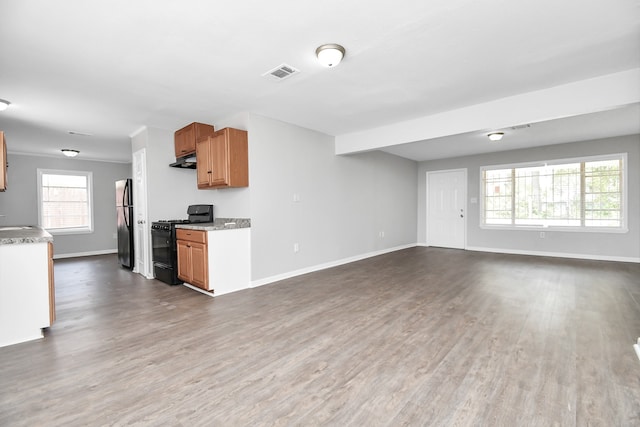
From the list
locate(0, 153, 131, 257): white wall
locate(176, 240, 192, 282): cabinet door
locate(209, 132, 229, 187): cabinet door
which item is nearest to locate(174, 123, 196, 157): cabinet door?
locate(209, 132, 229, 187): cabinet door

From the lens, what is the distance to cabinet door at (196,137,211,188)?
4238mm

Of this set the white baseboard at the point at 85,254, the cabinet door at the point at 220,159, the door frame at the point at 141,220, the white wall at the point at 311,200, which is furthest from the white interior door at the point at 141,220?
the white baseboard at the point at 85,254

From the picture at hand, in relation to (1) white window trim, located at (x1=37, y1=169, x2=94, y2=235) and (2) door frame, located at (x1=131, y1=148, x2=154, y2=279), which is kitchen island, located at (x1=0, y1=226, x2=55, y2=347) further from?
(1) white window trim, located at (x1=37, y1=169, x2=94, y2=235)

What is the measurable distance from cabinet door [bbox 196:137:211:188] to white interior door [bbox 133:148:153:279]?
3.43 ft

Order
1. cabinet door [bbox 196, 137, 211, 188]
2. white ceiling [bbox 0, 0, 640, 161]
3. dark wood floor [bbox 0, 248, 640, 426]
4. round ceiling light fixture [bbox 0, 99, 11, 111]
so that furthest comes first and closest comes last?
cabinet door [bbox 196, 137, 211, 188]
round ceiling light fixture [bbox 0, 99, 11, 111]
white ceiling [bbox 0, 0, 640, 161]
dark wood floor [bbox 0, 248, 640, 426]

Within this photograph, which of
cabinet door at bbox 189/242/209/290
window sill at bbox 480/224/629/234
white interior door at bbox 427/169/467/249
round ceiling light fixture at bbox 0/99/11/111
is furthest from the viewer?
white interior door at bbox 427/169/467/249

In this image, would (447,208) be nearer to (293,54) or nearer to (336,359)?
(293,54)

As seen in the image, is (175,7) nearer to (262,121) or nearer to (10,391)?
(262,121)

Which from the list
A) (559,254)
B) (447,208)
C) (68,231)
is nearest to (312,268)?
(447,208)

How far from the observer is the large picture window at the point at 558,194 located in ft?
18.9

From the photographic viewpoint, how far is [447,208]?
25.4 feet

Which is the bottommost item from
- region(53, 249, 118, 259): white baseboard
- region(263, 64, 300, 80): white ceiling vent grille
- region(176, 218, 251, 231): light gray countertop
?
region(53, 249, 118, 259): white baseboard

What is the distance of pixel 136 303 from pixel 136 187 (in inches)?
94.1

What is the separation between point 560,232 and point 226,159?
686 cm
